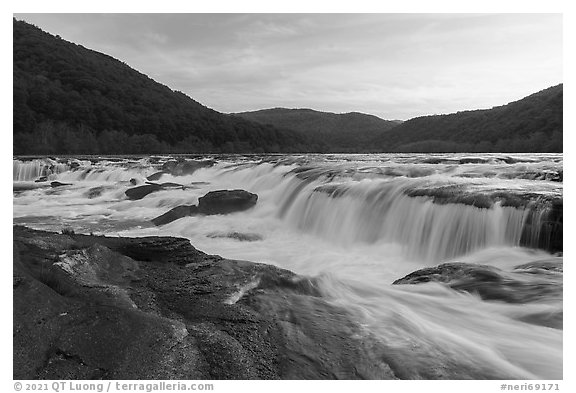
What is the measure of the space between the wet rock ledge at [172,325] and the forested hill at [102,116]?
167 ft

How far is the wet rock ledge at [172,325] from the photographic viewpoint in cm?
254

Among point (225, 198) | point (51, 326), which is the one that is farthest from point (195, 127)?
point (51, 326)

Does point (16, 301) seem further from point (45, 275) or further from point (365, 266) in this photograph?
point (365, 266)

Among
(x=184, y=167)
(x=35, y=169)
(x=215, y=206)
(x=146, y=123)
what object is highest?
(x=146, y=123)

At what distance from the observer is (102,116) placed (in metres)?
68.2

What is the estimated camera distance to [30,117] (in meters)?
54.4

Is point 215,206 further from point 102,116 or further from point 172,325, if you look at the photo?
point 102,116

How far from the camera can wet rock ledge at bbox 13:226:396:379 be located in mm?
2539

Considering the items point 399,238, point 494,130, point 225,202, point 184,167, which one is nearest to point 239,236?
point 225,202

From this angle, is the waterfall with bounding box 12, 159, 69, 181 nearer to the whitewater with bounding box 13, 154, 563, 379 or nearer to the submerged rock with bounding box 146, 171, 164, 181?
the submerged rock with bounding box 146, 171, 164, 181

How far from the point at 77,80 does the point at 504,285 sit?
83156 millimetres

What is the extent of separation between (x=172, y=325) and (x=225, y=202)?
10.0 m

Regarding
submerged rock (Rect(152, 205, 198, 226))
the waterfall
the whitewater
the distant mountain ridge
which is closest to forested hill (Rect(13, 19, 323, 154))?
the distant mountain ridge

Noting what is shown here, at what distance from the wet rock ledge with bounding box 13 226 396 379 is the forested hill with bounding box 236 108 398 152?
269 feet
